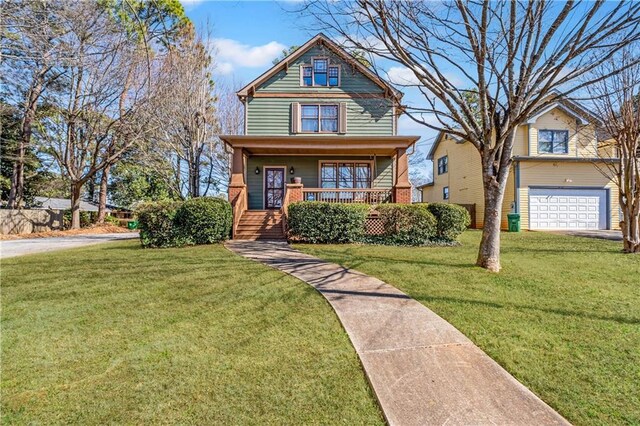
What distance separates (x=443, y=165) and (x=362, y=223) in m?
15.5

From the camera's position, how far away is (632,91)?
844cm

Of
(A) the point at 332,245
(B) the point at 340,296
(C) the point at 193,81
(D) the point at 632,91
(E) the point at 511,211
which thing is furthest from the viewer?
(E) the point at 511,211

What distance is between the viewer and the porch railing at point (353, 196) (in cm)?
1318

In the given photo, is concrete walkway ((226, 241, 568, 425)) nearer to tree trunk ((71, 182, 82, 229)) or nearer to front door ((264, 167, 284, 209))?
front door ((264, 167, 284, 209))

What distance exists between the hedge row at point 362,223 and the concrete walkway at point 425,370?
202 inches

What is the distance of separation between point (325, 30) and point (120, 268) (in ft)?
20.9

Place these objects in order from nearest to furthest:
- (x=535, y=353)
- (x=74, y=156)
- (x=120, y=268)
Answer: (x=535, y=353) → (x=120, y=268) → (x=74, y=156)

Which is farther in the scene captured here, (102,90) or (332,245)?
(102,90)

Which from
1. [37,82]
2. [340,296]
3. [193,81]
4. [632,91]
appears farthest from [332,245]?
[37,82]

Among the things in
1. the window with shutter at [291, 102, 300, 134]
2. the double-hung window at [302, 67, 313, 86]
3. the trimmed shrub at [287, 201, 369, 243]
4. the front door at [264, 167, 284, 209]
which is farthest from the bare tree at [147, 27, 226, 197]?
the trimmed shrub at [287, 201, 369, 243]

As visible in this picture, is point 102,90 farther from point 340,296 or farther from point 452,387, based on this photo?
point 452,387

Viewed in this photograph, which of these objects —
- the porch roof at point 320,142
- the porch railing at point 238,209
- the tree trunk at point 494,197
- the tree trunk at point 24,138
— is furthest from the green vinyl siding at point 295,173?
the tree trunk at point 24,138

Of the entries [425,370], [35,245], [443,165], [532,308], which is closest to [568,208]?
[443,165]

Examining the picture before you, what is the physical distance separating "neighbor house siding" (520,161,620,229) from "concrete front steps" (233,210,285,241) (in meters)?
12.3
